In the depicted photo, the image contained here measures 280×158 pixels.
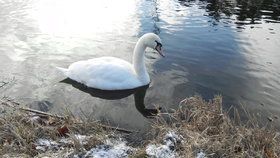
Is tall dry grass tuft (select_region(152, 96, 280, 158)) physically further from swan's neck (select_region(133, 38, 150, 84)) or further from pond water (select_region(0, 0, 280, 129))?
swan's neck (select_region(133, 38, 150, 84))

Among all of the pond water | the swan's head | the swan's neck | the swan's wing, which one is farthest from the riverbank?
the swan's head

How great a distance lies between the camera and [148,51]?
38.1ft

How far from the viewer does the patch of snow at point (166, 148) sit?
228 inches

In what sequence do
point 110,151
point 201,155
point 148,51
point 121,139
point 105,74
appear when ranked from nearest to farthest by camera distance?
point 201,155
point 110,151
point 121,139
point 105,74
point 148,51

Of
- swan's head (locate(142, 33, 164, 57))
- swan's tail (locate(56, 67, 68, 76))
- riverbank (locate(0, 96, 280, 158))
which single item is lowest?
swan's tail (locate(56, 67, 68, 76))

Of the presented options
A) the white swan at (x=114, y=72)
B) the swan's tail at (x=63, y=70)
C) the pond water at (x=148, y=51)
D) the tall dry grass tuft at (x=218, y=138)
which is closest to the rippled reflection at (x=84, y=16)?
the pond water at (x=148, y=51)

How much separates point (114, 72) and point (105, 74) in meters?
0.20

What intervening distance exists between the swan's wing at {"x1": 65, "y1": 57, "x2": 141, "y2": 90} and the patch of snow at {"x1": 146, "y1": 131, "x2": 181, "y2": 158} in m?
3.16

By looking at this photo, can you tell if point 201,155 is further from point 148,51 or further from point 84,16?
point 84,16

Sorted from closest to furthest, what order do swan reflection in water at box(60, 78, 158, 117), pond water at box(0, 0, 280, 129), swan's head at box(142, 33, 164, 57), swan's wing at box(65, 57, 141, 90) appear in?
pond water at box(0, 0, 280, 129) < swan reflection in water at box(60, 78, 158, 117) < swan's wing at box(65, 57, 141, 90) < swan's head at box(142, 33, 164, 57)

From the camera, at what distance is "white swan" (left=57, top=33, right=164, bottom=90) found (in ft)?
30.2

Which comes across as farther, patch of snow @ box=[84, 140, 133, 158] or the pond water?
the pond water

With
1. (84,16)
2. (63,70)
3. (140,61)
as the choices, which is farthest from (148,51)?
(84,16)

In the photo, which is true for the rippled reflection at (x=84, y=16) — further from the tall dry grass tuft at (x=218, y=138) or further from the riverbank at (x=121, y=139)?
the tall dry grass tuft at (x=218, y=138)
